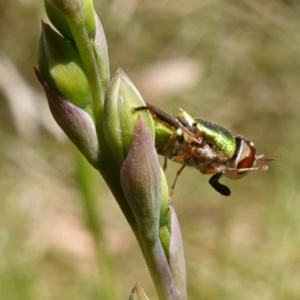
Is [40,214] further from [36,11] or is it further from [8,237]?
[36,11]

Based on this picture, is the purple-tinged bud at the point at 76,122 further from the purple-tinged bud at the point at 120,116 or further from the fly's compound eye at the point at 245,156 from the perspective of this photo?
the fly's compound eye at the point at 245,156

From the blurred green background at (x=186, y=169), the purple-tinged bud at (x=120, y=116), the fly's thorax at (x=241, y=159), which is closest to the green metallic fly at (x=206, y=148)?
the fly's thorax at (x=241, y=159)

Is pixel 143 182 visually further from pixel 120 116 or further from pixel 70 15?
pixel 70 15

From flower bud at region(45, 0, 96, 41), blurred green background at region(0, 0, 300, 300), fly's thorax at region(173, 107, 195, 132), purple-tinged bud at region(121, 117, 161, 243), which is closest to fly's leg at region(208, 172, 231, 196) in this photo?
fly's thorax at region(173, 107, 195, 132)

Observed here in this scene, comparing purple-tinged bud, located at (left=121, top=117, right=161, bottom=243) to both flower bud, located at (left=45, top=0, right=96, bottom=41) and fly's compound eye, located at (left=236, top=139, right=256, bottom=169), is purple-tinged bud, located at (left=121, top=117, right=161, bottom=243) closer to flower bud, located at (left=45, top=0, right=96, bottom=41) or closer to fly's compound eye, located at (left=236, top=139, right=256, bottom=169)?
flower bud, located at (left=45, top=0, right=96, bottom=41)

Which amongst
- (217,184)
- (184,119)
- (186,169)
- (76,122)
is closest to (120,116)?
(76,122)

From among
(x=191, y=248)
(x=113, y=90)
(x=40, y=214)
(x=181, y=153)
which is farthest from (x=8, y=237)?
(x=113, y=90)
